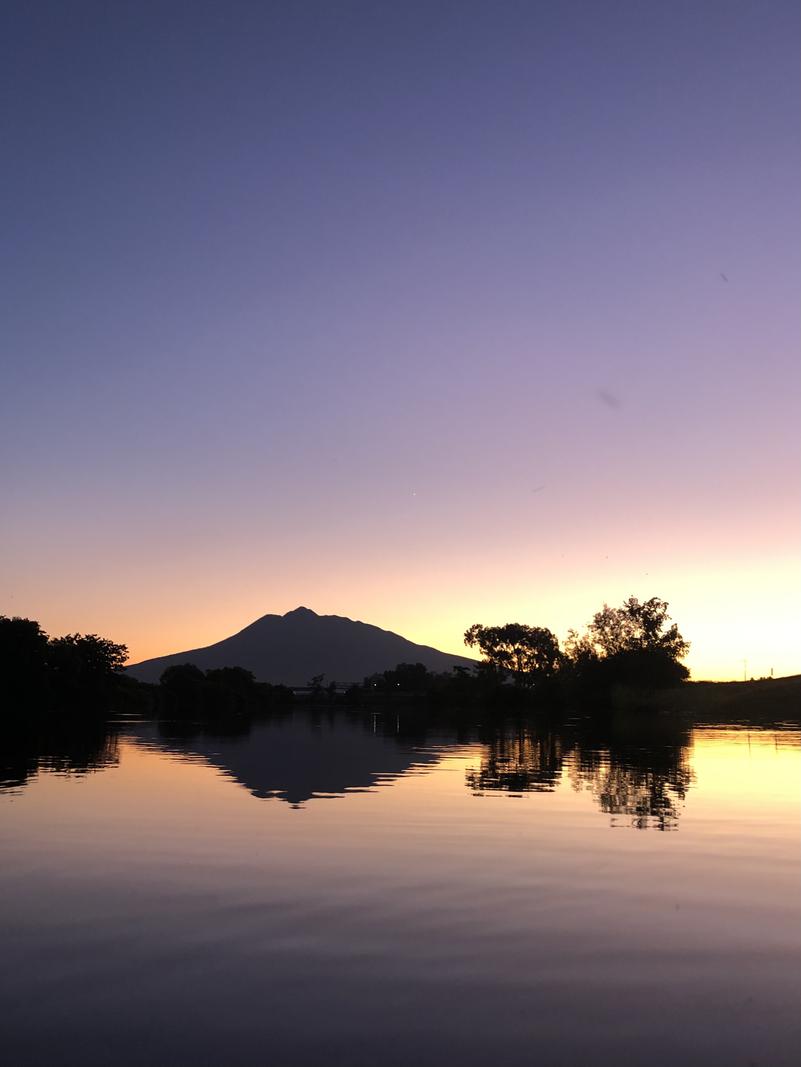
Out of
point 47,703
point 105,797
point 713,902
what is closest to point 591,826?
point 713,902

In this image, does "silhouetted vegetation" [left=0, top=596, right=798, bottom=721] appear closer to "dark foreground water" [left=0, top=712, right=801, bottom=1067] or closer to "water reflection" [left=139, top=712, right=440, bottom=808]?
"water reflection" [left=139, top=712, right=440, bottom=808]

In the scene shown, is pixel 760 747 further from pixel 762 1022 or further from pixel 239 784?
pixel 762 1022

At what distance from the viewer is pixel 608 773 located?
3950 cm

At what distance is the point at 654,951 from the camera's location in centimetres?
1230

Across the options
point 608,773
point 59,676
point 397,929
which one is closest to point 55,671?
point 59,676

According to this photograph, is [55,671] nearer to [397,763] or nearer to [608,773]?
[397,763]

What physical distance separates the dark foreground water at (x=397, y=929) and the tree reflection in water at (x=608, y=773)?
0.47 metres

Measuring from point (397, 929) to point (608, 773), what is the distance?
28.2 meters

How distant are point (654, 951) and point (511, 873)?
17.8 feet

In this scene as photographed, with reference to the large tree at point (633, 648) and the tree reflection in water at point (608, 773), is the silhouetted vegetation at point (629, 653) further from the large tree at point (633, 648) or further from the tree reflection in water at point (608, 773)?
the tree reflection in water at point (608, 773)

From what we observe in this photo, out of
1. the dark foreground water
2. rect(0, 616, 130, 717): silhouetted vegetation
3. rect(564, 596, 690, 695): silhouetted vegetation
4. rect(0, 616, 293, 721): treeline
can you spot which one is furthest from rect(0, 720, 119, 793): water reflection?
rect(564, 596, 690, 695): silhouetted vegetation

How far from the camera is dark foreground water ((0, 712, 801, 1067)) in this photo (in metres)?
9.07

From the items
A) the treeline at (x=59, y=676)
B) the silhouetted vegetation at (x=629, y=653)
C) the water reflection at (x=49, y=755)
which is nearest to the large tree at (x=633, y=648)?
the silhouetted vegetation at (x=629, y=653)

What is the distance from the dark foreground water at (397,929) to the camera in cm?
907
